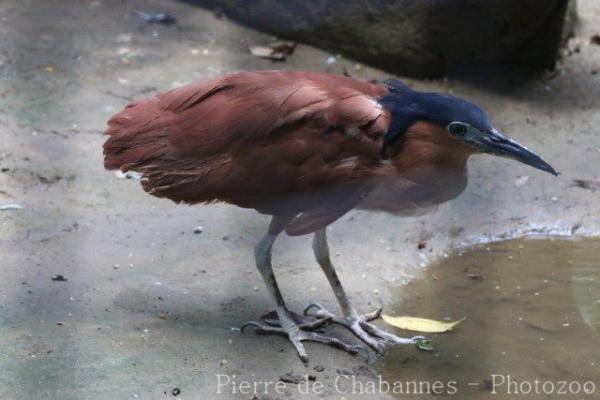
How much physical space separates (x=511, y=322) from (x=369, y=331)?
1.97 feet

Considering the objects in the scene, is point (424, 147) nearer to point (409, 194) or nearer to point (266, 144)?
point (409, 194)

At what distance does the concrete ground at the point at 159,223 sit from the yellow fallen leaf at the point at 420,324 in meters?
0.16

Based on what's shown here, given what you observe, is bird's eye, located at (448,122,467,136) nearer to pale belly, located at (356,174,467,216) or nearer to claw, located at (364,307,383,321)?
pale belly, located at (356,174,467,216)

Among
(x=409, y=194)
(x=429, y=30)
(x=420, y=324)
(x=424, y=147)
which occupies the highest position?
(x=424, y=147)

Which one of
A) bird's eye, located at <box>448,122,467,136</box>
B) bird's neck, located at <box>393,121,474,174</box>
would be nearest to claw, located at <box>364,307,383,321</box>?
bird's neck, located at <box>393,121,474,174</box>

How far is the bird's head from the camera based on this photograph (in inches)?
135

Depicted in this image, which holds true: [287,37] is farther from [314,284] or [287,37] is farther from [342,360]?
[342,360]

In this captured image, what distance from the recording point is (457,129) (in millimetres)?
3432

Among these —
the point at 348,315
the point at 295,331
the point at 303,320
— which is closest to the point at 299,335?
the point at 295,331

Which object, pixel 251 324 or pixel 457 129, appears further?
pixel 251 324

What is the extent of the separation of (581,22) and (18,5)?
366cm

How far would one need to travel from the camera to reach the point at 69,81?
5.69m

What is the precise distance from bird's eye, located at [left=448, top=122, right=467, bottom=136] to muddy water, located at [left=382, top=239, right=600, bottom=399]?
2.87 feet

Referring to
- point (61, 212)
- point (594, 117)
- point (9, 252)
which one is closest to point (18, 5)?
point (61, 212)
